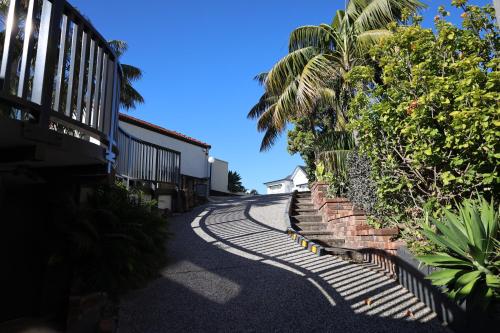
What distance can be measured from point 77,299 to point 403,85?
5.66 m

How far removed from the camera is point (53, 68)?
9.33 ft

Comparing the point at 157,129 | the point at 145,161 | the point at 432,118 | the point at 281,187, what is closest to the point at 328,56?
the point at 432,118

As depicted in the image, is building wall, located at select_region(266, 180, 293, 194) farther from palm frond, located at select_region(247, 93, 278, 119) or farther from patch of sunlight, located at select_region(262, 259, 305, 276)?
patch of sunlight, located at select_region(262, 259, 305, 276)

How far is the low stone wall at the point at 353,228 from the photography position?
6262mm

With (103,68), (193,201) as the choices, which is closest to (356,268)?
(103,68)

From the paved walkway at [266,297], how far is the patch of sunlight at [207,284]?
13 mm

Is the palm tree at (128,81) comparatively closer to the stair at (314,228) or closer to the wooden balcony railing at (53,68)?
the stair at (314,228)

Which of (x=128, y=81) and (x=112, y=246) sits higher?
(x=128, y=81)

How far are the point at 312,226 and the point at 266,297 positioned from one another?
4902mm

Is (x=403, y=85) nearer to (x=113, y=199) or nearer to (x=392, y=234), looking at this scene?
(x=392, y=234)

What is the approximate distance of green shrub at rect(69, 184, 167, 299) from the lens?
410 centimetres

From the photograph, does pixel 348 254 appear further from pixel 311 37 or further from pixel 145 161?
pixel 311 37

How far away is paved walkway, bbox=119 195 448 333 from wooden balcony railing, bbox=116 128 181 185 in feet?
8.62

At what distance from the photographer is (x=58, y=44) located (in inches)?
118
